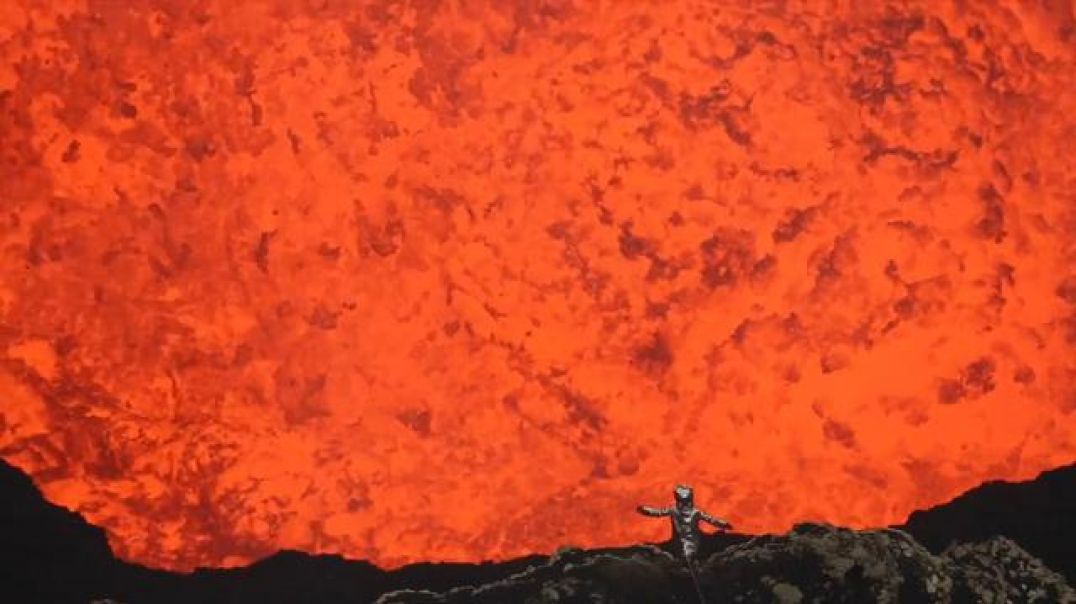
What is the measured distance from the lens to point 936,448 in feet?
5.56

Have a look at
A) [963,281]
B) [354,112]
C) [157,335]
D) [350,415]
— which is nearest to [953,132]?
[963,281]

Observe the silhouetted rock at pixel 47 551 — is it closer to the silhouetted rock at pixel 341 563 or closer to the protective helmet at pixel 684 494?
the silhouetted rock at pixel 341 563

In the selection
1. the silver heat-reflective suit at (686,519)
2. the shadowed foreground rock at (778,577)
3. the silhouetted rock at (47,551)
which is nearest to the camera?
the shadowed foreground rock at (778,577)

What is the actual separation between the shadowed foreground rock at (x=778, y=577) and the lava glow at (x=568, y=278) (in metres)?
0.41

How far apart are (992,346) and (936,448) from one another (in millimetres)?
235

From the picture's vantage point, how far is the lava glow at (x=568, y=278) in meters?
1.66

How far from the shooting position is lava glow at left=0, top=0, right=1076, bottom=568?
1.66 meters

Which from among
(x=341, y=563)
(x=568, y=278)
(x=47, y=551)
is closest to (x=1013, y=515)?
(x=568, y=278)

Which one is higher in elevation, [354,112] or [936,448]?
[354,112]

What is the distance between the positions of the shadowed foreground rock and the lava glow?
41 centimetres

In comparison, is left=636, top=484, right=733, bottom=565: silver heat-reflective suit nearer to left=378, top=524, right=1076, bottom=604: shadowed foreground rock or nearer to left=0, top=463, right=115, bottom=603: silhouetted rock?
left=378, top=524, right=1076, bottom=604: shadowed foreground rock

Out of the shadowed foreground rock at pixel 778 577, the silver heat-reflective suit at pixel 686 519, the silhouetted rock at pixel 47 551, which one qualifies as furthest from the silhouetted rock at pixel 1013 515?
the silhouetted rock at pixel 47 551

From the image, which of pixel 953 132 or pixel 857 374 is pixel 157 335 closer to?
pixel 857 374

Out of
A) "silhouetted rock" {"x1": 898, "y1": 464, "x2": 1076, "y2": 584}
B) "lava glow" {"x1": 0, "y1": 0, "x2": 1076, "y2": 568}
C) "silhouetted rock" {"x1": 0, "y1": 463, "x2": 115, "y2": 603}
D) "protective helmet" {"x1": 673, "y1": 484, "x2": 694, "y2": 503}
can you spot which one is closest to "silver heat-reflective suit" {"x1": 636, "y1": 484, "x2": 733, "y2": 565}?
"protective helmet" {"x1": 673, "y1": 484, "x2": 694, "y2": 503}
